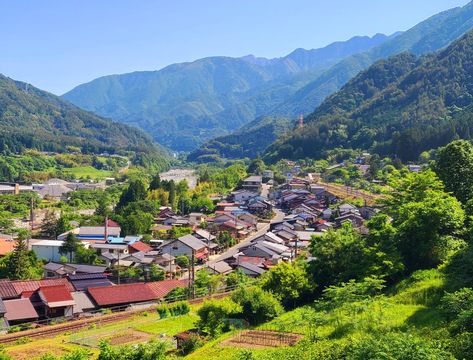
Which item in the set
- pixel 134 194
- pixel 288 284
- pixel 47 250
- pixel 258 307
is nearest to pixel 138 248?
pixel 47 250

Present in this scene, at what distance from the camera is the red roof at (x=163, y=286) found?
2808 cm

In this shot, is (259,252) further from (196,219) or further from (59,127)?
(59,127)

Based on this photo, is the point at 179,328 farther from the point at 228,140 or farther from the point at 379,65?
the point at 228,140

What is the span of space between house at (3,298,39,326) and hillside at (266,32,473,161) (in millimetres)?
57460

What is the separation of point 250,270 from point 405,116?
67.5 meters

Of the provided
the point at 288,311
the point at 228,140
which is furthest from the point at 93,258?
the point at 228,140

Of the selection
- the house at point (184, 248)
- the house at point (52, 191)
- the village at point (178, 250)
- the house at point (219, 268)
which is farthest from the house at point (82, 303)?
the house at point (52, 191)

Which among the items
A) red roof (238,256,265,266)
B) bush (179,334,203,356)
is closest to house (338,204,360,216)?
red roof (238,256,265,266)

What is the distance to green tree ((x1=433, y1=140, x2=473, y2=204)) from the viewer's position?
23.7m

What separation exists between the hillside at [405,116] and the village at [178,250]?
55.9ft

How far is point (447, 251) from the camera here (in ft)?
60.2

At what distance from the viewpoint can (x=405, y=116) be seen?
92000 mm

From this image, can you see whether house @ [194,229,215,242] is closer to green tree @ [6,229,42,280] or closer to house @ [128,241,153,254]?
Answer: house @ [128,241,153,254]

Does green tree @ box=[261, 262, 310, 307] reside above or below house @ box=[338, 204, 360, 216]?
above
